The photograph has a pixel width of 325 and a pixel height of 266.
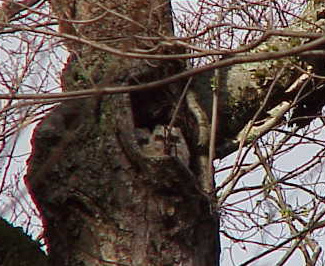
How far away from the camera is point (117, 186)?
3033 mm

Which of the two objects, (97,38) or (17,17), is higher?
(17,17)

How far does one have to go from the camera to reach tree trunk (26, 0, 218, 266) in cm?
301

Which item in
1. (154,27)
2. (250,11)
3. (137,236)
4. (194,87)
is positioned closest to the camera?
(137,236)

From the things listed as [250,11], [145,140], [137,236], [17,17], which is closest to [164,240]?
[137,236]

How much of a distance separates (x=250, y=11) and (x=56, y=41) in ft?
3.92

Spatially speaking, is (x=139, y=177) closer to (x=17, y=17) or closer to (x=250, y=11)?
(x=17, y=17)

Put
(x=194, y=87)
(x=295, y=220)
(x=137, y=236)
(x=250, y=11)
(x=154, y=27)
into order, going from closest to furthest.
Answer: (x=137, y=236), (x=154, y=27), (x=194, y=87), (x=250, y=11), (x=295, y=220)

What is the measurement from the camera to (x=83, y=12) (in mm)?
3324

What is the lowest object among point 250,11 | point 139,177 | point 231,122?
point 139,177

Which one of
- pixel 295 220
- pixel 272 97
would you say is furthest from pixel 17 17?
pixel 295 220

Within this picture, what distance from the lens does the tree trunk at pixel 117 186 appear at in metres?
3.01

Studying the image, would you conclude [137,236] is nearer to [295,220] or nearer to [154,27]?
[154,27]

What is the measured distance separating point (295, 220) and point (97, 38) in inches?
72.0

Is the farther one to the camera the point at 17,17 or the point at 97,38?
the point at 17,17
